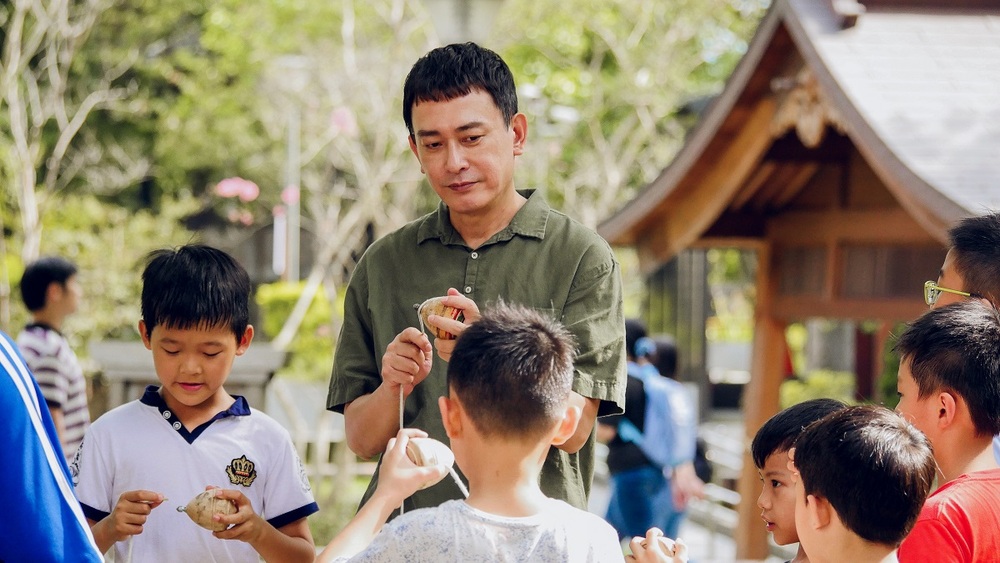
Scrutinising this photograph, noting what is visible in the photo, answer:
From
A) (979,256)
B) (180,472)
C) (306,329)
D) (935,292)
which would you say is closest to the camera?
(180,472)

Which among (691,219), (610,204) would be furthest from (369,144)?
(691,219)

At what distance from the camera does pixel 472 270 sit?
107 inches

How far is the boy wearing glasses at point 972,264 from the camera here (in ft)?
9.58

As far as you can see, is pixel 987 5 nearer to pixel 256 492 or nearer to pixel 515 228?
pixel 515 228

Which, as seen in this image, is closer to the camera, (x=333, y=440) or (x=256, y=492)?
(x=256, y=492)

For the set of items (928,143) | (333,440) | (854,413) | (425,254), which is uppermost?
(928,143)

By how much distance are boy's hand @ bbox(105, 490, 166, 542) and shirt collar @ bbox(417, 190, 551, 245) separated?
2.77ft

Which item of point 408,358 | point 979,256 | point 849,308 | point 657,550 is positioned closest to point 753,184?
point 849,308

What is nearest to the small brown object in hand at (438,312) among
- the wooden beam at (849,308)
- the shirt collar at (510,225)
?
the shirt collar at (510,225)

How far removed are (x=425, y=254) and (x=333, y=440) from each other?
37.8ft

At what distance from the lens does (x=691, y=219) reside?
7.32m

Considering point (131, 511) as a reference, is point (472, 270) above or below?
above

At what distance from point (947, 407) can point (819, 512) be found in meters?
0.49

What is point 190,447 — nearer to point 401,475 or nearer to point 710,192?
point 401,475
